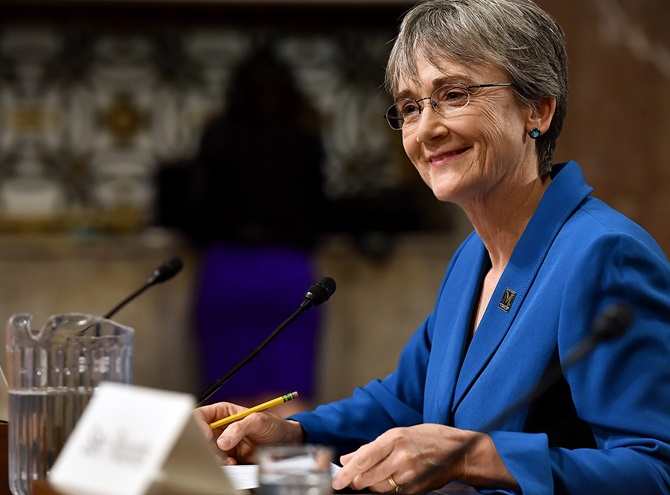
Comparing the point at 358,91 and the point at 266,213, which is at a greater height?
the point at 358,91

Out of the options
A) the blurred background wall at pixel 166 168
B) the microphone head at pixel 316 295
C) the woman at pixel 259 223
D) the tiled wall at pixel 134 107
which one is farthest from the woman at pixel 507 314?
the tiled wall at pixel 134 107

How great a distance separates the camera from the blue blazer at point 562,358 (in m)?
1.73

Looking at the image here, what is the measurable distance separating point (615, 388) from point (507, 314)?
0.31 metres

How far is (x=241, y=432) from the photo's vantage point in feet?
6.85

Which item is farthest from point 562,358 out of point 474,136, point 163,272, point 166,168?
point 166,168

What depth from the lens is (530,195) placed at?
86.9 inches

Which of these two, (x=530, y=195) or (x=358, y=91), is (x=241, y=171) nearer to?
(x=358, y=91)

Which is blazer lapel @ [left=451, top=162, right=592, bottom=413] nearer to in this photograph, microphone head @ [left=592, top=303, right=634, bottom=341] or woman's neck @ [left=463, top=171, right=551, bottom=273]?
woman's neck @ [left=463, top=171, right=551, bottom=273]

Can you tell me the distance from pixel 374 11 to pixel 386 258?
1638 mm

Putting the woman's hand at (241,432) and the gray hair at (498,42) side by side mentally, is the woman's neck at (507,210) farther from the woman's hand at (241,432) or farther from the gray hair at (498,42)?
the woman's hand at (241,432)

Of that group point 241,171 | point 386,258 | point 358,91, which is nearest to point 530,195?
point 241,171

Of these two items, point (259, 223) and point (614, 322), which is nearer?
point (614, 322)

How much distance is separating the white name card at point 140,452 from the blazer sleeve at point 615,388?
56 centimetres

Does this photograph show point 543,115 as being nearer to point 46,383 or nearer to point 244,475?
point 244,475
